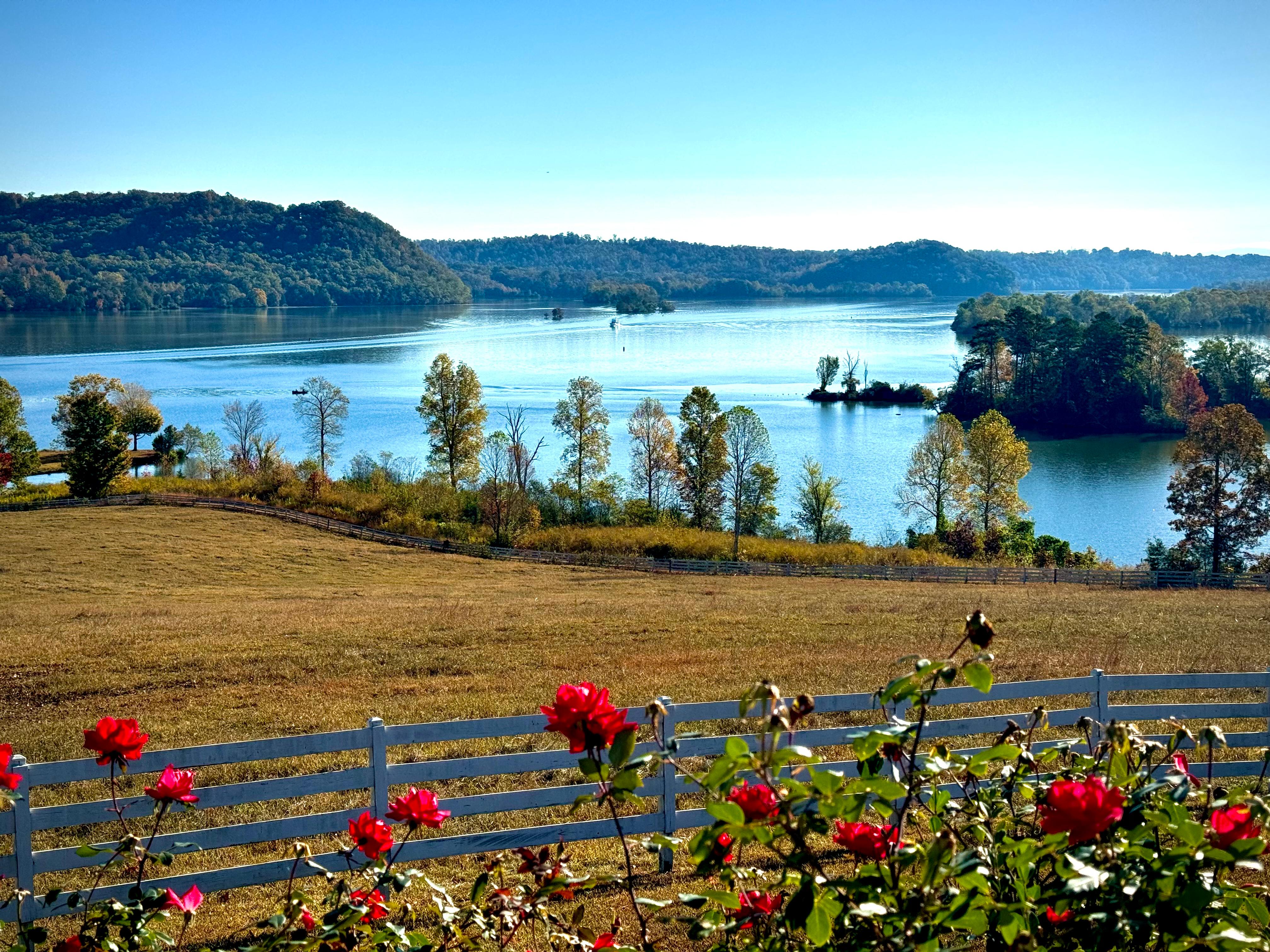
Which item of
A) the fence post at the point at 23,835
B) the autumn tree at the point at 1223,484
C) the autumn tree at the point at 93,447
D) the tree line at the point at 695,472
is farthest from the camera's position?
the autumn tree at the point at 93,447

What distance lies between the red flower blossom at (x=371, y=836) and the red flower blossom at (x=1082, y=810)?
2.17 meters

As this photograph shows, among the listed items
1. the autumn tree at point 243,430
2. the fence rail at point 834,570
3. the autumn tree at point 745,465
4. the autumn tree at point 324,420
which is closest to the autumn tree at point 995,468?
the autumn tree at point 745,465

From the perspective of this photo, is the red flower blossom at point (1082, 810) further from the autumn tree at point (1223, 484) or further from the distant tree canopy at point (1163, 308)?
the distant tree canopy at point (1163, 308)

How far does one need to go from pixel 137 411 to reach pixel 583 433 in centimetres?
3510

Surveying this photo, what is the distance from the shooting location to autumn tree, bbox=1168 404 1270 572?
1731 inches

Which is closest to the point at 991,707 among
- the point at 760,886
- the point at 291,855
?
the point at 291,855

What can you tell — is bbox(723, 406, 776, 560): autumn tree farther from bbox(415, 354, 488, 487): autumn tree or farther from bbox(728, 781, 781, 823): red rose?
bbox(728, 781, 781, 823): red rose

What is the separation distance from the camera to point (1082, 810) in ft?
8.14

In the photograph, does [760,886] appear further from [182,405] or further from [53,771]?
[182,405]

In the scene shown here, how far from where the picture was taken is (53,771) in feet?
19.9

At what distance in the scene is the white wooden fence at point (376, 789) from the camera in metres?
6.10

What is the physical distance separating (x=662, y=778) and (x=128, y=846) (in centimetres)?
429

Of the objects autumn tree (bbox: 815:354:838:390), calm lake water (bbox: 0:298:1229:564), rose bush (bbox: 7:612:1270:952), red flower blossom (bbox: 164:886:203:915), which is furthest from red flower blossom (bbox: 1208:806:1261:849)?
autumn tree (bbox: 815:354:838:390)

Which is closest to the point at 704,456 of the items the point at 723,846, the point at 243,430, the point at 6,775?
the point at 243,430
